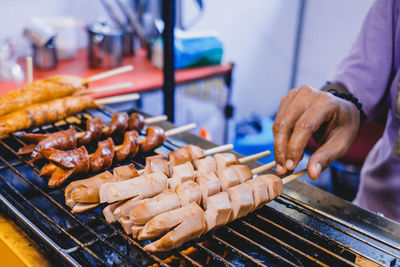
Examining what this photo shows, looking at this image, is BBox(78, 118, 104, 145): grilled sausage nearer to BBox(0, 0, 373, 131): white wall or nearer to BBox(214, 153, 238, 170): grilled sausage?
BBox(214, 153, 238, 170): grilled sausage

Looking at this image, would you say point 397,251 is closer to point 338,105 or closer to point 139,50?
point 338,105

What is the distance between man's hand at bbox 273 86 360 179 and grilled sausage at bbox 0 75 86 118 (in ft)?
5.38

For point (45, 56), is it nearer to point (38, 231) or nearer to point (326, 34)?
point (38, 231)

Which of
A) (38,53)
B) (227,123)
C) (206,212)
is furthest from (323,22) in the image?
(206,212)

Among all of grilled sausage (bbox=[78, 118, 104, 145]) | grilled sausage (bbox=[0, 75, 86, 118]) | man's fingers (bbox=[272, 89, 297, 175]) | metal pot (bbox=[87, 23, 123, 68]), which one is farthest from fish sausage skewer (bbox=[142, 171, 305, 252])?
metal pot (bbox=[87, 23, 123, 68])

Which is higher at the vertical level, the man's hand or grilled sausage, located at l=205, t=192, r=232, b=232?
the man's hand

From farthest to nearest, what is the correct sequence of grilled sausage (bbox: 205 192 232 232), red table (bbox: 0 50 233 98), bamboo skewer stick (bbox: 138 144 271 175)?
red table (bbox: 0 50 233 98) → bamboo skewer stick (bbox: 138 144 271 175) → grilled sausage (bbox: 205 192 232 232)

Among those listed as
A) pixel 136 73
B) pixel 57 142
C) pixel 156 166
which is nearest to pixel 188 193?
pixel 156 166

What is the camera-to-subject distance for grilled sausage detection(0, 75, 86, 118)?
265cm

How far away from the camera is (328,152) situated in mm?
1958

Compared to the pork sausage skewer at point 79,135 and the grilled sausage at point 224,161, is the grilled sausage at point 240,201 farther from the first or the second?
the pork sausage skewer at point 79,135

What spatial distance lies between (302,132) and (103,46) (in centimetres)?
341

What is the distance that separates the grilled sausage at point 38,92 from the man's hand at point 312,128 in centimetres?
164

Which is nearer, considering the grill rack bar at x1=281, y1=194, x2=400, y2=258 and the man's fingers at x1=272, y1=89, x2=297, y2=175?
the grill rack bar at x1=281, y1=194, x2=400, y2=258
